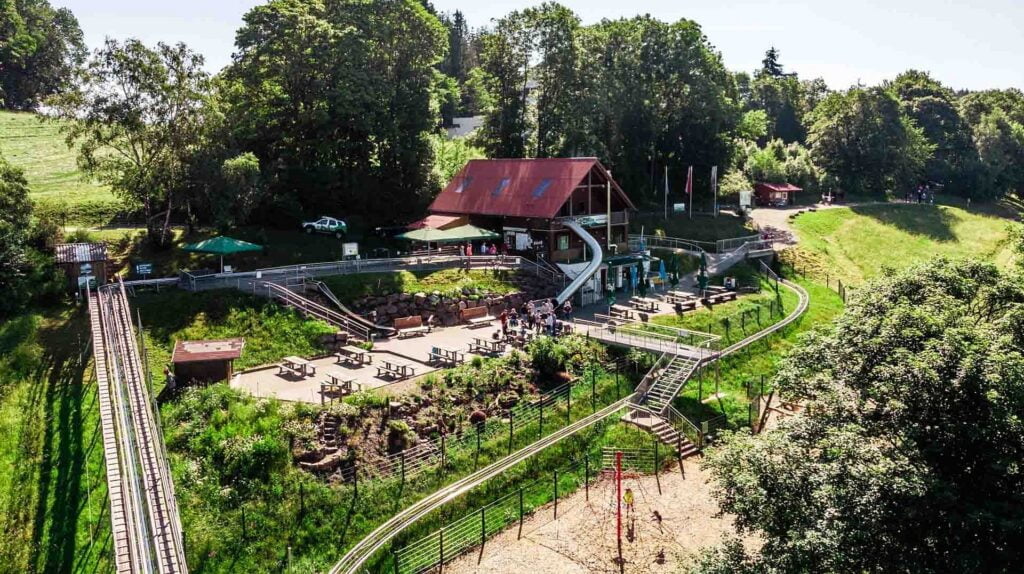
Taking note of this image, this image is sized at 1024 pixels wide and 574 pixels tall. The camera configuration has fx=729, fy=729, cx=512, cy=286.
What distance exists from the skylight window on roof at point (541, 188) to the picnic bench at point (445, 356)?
18.5m

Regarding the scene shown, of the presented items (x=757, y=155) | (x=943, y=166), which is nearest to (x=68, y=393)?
(x=757, y=155)

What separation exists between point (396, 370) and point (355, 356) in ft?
9.83

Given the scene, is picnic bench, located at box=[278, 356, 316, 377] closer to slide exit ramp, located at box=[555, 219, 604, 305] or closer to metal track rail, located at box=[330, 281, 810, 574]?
metal track rail, located at box=[330, 281, 810, 574]

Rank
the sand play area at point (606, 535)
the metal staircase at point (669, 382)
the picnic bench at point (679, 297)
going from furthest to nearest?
the picnic bench at point (679, 297) → the metal staircase at point (669, 382) → the sand play area at point (606, 535)

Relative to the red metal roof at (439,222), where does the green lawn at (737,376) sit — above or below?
below

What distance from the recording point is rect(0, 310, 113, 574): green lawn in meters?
20.0

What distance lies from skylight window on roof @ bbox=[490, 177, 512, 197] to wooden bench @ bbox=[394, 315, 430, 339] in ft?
51.1

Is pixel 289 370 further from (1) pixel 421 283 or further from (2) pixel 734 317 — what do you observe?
(2) pixel 734 317

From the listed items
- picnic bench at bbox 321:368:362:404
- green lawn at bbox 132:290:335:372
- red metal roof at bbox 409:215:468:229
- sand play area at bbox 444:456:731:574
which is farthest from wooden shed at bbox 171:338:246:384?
red metal roof at bbox 409:215:468:229

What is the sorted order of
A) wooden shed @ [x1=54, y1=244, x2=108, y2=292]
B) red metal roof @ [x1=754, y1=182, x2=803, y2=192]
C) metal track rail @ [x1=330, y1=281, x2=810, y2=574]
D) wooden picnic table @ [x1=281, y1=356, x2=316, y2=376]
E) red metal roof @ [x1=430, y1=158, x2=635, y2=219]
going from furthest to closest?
red metal roof @ [x1=754, y1=182, x2=803, y2=192]
red metal roof @ [x1=430, y1=158, x2=635, y2=219]
wooden shed @ [x1=54, y1=244, x2=108, y2=292]
wooden picnic table @ [x1=281, y1=356, x2=316, y2=376]
metal track rail @ [x1=330, y1=281, x2=810, y2=574]

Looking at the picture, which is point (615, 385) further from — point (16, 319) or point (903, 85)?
point (903, 85)

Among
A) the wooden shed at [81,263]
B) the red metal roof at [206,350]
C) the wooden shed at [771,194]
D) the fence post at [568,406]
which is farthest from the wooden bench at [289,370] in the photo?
the wooden shed at [771,194]

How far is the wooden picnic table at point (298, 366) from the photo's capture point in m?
29.1

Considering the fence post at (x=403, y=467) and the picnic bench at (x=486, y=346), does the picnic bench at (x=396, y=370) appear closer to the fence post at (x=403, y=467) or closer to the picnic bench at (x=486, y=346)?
the picnic bench at (x=486, y=346)
